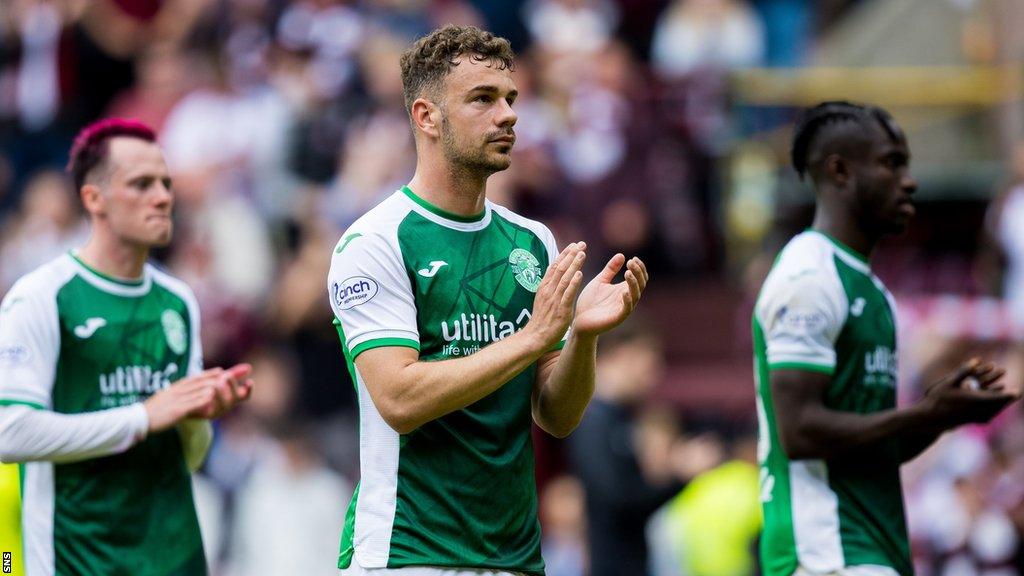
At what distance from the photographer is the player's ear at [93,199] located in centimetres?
737

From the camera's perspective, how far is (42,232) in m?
16.2

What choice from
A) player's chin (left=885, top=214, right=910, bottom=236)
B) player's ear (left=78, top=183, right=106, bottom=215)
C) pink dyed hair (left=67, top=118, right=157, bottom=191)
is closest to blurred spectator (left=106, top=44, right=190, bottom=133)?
pink dyed hair (left=67, top=118, right=157, bottom=191)

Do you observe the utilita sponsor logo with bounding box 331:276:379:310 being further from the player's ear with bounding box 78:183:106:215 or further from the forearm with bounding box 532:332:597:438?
the player's ear with bounding box 78:183:106:215

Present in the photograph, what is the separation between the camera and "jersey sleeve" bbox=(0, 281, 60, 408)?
676cm

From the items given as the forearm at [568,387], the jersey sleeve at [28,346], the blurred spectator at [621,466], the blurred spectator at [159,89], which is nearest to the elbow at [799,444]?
the forearm at [568,387]

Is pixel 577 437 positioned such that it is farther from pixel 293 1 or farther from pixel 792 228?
pixel 293 1

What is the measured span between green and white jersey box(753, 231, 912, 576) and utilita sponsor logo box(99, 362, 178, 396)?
9.26 ft

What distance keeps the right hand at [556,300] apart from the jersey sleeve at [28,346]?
2598mm

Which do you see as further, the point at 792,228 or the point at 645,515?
the point at 792,228

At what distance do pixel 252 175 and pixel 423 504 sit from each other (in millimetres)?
11123

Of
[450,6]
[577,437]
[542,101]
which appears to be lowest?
[577,437]

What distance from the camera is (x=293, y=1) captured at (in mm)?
17391

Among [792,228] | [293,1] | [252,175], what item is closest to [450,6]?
[293,1]

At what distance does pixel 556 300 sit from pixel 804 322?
77.8 inches
